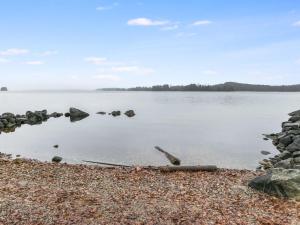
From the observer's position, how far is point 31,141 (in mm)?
36094

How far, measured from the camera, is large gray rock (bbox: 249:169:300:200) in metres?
13.2

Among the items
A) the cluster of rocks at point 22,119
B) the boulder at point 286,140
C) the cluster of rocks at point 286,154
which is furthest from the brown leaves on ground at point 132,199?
the cluster of rocks at point 22,119

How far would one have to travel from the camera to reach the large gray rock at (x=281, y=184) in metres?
13.2

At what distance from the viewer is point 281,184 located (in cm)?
1342

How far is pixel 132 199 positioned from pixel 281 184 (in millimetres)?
5920

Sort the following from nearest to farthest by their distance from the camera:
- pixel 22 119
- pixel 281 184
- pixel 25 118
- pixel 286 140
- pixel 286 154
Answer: pixel 281 184
pixel 286 154
pixel 286 140
pixel 22 119
pixel 25 118

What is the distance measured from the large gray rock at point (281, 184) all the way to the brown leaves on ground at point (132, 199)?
1.38 ft

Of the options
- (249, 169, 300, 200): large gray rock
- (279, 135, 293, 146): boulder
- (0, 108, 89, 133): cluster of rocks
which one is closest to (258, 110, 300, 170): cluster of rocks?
(279, 135, 293, 146): boulder

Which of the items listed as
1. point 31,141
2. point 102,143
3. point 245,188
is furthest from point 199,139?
point 245,188

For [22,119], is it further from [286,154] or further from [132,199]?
[132,199]

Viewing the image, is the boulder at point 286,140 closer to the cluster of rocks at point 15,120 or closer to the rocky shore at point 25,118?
the rocky shore at point 25,118

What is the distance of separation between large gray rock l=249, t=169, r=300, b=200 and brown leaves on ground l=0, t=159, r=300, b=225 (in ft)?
1.38

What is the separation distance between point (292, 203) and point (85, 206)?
754 cm

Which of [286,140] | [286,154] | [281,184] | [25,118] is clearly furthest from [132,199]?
[25,118]
